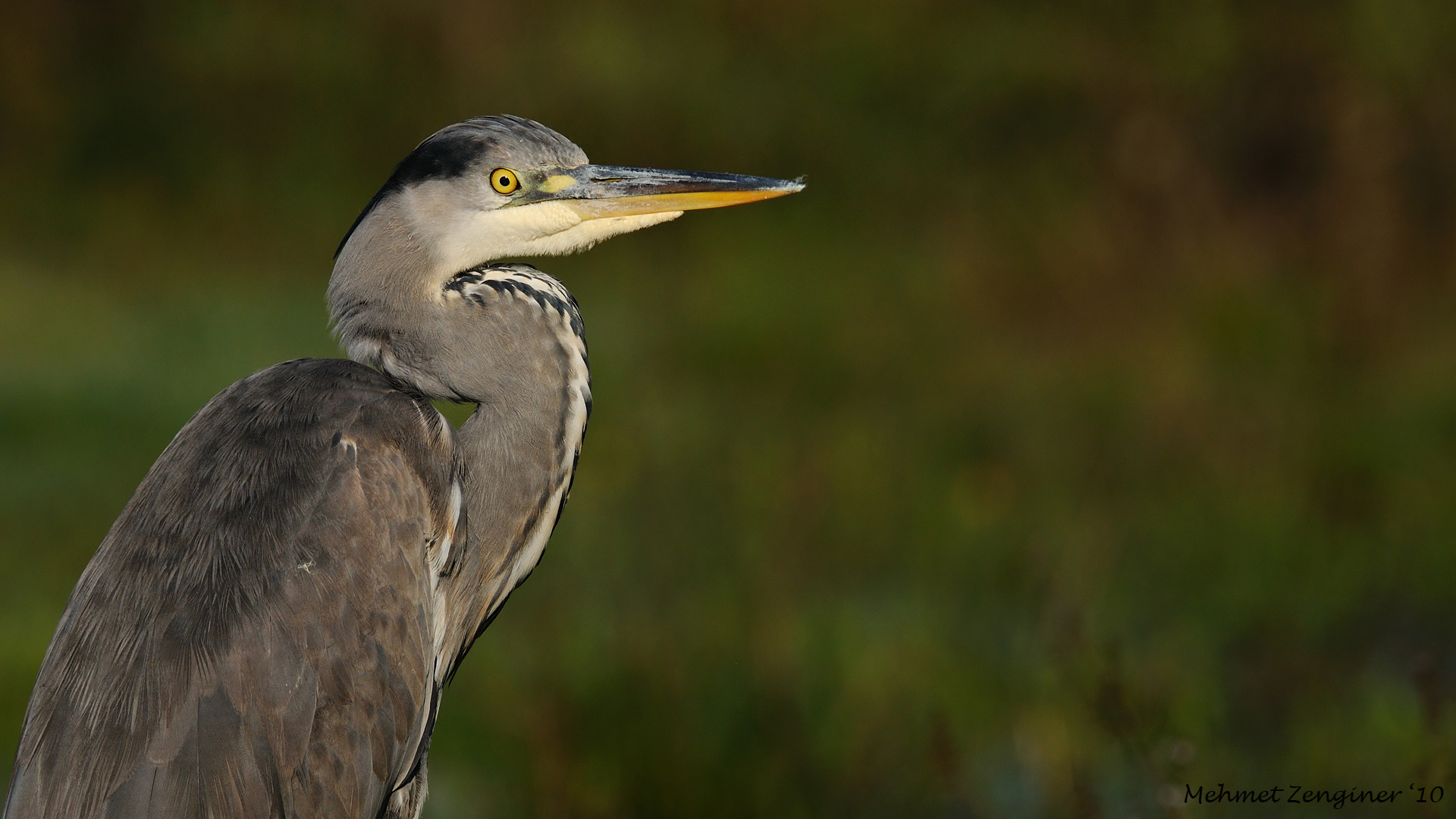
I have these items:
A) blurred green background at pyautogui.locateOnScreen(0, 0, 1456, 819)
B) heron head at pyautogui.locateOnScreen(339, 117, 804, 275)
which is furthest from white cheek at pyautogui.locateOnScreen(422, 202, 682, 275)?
blurred green background at pyautogui.locateOnScreen(0, 0, 1456, 819)

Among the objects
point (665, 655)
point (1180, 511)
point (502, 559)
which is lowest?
point (1180, 511)

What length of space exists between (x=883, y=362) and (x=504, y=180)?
3620mm

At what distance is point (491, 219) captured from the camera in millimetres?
2555

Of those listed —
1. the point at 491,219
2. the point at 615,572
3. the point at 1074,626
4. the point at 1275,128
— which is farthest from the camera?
the point at 1275,128

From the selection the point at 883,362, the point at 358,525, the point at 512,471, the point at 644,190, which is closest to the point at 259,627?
the point at 358,525

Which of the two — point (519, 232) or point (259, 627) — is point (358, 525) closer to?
point (259, 627)

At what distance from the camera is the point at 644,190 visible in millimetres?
2672

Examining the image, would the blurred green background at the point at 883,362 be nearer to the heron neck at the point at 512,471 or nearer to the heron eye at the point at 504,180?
the heron neck at the point at 512,471

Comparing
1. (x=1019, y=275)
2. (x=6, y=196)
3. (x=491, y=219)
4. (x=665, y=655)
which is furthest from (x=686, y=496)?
(x=6, y=196)

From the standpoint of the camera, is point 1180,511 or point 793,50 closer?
point 1180,511

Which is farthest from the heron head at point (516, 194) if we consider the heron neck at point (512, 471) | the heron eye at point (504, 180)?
the heron neck at point (512, 471)

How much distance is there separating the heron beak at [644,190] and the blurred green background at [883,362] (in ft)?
3.66

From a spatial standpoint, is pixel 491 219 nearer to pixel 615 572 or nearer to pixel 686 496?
pixel 615 572

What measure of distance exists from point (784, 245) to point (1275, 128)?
2295 mm
